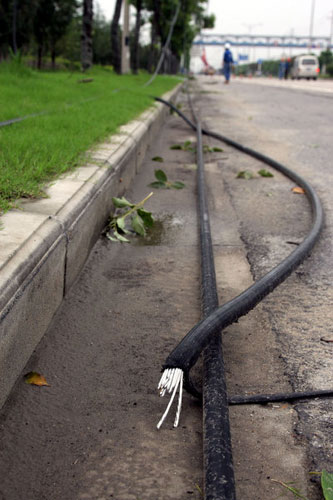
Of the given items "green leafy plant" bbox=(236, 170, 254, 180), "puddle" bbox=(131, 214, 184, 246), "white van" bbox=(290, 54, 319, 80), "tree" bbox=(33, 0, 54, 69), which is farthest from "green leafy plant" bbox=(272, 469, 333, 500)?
"white van" bbox=(290, 54, 319, 80)

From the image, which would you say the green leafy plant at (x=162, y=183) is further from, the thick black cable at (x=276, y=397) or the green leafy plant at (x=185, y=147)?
the thick black cable at (x=276, y=397)

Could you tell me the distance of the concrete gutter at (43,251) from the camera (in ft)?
4.96

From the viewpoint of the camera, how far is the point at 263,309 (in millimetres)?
2176

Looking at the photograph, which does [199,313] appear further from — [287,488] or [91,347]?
[287,488]

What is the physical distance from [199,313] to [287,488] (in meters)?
1.00

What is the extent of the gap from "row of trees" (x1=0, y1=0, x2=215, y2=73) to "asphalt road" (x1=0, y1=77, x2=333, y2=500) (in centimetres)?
681

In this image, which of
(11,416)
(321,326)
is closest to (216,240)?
(321,326)

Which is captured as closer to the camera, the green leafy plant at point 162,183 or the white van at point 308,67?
the green leafy plant at point 162,183

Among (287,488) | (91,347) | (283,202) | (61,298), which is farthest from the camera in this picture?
(283,202)

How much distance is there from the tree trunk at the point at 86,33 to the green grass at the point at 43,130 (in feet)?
28.6

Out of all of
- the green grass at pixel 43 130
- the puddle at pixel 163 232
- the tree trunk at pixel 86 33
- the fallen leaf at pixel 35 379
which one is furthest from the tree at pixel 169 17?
the fallen leaf at pixel 35 379

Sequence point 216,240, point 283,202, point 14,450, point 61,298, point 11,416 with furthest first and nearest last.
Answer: point 283,202, point 216,240, point 61,298, point 11,416, point 14,450

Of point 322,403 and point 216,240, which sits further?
point 216,240

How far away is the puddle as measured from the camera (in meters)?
3.06
